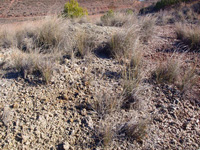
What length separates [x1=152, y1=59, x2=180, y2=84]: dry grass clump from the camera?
2.96 m

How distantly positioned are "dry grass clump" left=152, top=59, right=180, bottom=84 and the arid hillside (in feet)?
112

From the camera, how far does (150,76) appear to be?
3082 millimetres

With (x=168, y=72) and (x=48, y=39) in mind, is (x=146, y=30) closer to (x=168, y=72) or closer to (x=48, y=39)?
(x=168, y=72)

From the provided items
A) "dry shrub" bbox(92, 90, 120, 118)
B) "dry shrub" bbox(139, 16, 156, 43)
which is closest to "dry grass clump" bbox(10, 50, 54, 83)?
"dry shrub" bbox(92, 90, 120, 118)

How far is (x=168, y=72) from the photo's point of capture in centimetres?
297

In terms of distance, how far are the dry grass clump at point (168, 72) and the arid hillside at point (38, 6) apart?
3411 cm

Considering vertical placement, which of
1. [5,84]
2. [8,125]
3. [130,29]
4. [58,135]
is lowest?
[58,135]

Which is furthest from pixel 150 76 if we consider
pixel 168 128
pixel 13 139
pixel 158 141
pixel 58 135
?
pixel 13 139

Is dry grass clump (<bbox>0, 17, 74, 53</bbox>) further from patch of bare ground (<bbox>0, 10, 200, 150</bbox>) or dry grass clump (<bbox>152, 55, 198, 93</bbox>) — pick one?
dry grass clump (<bbox>152, 55, 198, 93</bbox>)

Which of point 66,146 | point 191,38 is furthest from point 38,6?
point 66,146

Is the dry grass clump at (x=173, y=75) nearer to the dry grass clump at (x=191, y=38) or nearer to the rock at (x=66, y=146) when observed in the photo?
the dry grass clump at (x=191, y=38)

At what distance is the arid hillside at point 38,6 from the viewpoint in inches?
1383

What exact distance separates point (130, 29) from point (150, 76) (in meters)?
1.20

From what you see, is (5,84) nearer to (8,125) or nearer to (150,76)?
(8,125)
